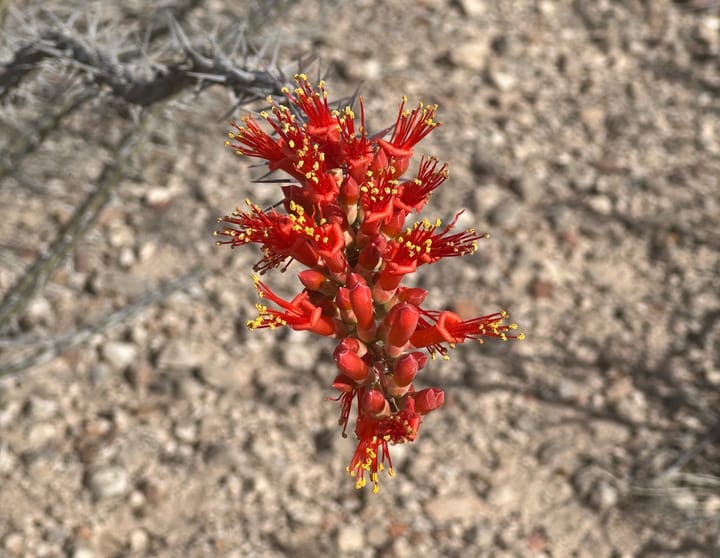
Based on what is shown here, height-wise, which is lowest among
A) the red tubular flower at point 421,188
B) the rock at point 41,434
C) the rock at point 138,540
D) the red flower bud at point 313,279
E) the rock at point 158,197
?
the rock at point 138,540

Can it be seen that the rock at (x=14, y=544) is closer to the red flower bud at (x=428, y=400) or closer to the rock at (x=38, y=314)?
the rock at (x=38, y=314)

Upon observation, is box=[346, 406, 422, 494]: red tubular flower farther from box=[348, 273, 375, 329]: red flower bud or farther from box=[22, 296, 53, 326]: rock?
box=[22, 296, 53, 326]: rock

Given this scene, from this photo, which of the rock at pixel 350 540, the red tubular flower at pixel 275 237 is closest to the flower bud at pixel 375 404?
the red tubular flower at pixel 275 237

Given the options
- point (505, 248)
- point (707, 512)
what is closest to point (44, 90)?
point (505, 248)

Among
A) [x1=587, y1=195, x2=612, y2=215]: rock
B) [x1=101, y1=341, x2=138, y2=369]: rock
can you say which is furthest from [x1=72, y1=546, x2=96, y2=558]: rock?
[x1=587, y1=195, x2=612, y2=215]: rock

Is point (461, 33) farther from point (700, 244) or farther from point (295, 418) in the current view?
point (295, 418)

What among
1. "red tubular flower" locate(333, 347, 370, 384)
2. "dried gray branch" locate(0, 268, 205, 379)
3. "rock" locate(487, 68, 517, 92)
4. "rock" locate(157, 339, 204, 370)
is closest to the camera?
"red tubular flower" locate(333, 347, 370, 384)
